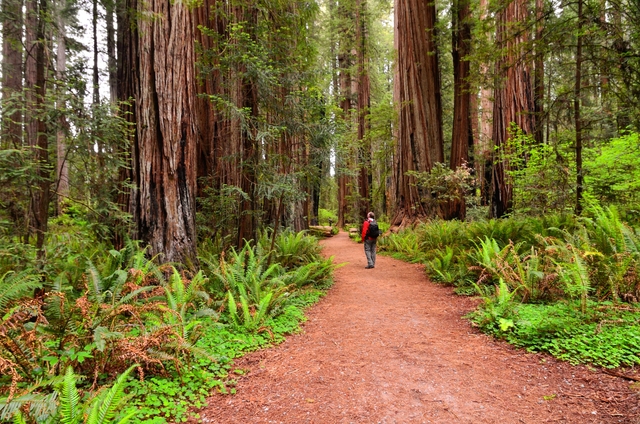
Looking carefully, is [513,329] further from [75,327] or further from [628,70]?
[628,70]

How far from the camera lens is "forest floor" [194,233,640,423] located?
245 cm

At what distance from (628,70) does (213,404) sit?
7.72 m

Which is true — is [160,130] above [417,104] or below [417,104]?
below

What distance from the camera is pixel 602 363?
2.93m

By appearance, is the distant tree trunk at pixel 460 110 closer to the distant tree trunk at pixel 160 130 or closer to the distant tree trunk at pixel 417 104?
the distant tree trunk at pixel 417 104

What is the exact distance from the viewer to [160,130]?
191 inches

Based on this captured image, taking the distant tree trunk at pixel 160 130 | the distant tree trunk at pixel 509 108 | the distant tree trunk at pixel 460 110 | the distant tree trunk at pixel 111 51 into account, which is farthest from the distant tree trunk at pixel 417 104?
the distant tree trunk at pixel 111 51

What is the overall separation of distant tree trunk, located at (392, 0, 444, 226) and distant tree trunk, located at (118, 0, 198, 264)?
329 inches

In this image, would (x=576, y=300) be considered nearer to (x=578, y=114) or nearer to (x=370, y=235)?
(x=578, y=114)

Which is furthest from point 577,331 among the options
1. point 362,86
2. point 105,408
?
point 362,86

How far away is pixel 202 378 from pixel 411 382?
6.03 feet

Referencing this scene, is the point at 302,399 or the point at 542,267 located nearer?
the point at 302,399

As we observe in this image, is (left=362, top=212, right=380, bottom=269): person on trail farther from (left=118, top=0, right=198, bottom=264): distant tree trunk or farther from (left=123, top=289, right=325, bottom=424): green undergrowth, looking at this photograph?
(left=118, top=0, right=198, bottom=264): distant tree trunk

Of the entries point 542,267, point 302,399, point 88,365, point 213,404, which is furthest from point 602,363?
point 88,365
